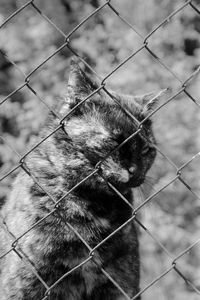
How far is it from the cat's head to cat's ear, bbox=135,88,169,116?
0.21m

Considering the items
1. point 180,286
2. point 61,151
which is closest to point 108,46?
point 180,286

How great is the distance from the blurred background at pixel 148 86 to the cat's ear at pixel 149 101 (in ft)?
6.16

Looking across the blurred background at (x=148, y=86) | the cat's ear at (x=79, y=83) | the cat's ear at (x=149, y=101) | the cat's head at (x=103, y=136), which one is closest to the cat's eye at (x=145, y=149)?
the cat's head at (x=103, y=136)

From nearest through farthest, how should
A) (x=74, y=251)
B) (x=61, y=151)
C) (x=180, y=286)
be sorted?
(x=74, y=251) → (x=61, y=151) → (x=180, y=286)

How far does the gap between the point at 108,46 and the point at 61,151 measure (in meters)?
3.02

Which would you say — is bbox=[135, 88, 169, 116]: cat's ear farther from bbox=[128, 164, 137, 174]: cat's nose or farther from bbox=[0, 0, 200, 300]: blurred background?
bbox=[0, 0, 200, 300]: blurred background

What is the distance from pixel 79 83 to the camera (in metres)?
4.01

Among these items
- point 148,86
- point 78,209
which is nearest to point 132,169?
point 78,209

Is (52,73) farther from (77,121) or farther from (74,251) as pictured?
(74,251)

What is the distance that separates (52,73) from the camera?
22.7 feet

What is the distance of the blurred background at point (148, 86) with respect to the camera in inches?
262

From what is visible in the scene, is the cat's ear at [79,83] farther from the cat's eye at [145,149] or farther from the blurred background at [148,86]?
the blurred background at [148,86]

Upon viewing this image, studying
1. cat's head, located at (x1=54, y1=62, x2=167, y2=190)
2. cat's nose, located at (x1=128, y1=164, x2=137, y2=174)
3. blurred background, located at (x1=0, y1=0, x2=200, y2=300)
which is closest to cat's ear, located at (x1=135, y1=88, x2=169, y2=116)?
cat's head, located at (x1=54, y1=62, x2=167, y2=190)

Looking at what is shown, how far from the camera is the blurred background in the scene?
21.9 feet
